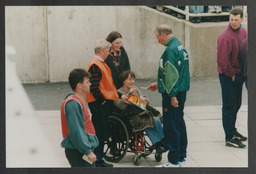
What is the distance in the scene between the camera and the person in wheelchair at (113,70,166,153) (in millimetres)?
7008

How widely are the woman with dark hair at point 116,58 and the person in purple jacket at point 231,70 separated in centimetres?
145

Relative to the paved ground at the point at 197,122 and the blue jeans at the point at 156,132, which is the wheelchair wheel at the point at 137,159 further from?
the blue jeans at the point at 156,132

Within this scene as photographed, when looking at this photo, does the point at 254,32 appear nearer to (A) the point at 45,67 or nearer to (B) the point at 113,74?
(B) the point at 113,74

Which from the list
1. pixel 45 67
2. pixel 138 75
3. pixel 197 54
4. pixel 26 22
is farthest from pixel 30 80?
pixel 197 54

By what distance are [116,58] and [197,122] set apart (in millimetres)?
2347

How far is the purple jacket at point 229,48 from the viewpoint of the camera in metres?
7.62

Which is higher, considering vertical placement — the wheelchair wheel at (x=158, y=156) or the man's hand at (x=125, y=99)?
the man's hand at (x=125, y=99)

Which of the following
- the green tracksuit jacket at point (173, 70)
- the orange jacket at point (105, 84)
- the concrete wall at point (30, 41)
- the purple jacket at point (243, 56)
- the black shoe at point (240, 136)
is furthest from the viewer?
the concrete wall at point (30, 41)

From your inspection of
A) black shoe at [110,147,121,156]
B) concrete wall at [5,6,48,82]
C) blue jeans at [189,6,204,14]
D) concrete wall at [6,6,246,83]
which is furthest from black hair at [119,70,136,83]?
blue jeans at [189,6,204,14]

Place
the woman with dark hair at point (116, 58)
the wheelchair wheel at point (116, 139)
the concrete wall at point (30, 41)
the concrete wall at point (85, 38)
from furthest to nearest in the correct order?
1. the concrete wall at point (30, 41)
2. the concrete wall at point (85, 38)
3. the woman with dark hair at point (116, 58)
4. the wheelchair wheel at point (116, 139)

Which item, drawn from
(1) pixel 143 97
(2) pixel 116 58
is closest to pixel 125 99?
(1) pixel 143 97

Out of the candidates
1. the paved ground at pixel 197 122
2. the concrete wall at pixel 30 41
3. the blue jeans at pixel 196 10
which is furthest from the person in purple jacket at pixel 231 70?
the concrete wall at pixel 30 41

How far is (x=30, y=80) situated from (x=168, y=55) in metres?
6.21

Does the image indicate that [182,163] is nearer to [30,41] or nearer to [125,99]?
[125,99]
